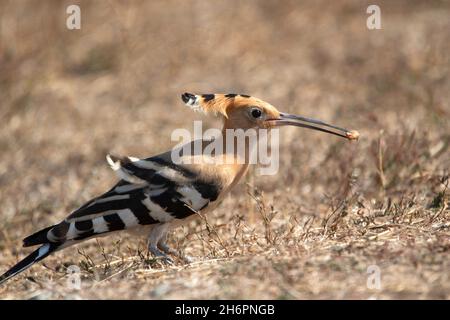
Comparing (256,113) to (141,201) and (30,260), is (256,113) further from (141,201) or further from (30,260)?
(30,260)

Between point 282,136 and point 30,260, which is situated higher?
point 282,136

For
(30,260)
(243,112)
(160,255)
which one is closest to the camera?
(30,260)

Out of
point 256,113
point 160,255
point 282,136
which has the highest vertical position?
point 256,113

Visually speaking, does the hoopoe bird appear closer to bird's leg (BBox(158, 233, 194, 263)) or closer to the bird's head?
bird's leg (BBox(158, 233, 194, 263))

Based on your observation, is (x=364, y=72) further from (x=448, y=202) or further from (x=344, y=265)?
(x=344, y=265)

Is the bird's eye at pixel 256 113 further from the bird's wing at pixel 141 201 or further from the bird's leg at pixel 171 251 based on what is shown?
the bird's leg at pixel 171 251

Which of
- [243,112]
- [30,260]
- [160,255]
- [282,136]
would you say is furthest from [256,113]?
[282,136]

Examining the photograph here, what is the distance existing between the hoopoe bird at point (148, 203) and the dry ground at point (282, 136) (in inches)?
5.4

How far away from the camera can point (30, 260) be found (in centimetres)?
371

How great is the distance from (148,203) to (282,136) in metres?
2.64

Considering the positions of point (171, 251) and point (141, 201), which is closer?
point (141, 201)

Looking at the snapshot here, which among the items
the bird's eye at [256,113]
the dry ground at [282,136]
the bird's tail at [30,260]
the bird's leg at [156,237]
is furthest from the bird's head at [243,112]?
the bird's tail at [30,260]

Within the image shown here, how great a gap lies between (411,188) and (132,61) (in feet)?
12.7

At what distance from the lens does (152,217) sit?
3.74 metres
